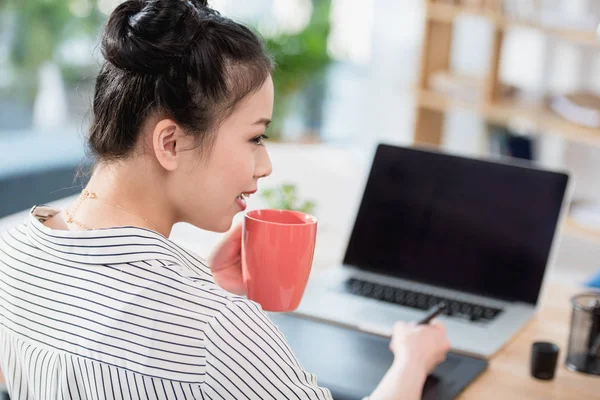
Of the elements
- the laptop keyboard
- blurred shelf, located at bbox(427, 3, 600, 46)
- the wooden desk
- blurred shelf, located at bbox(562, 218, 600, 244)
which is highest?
blurred shelf, located at bbox(427, 3, 600, 46)

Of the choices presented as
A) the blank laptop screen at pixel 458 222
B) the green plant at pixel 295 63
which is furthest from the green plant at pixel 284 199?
the green plant at pixel 295 63

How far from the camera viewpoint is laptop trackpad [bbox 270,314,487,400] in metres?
1.26

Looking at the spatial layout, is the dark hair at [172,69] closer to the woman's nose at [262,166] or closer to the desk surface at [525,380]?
the woman's nose at [262,166]

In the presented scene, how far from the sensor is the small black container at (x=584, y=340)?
1.36 m

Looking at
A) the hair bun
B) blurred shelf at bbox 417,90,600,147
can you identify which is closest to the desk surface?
the hair bun

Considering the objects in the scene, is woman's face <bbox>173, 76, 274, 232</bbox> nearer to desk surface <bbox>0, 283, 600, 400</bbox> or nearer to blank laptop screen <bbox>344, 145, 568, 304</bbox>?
desk surface <bbox>0, 283, 600, 400</bbox>

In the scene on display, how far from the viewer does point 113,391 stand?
3.15ft

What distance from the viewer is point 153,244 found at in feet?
3.21

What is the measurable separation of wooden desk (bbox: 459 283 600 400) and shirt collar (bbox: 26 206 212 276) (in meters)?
0.53

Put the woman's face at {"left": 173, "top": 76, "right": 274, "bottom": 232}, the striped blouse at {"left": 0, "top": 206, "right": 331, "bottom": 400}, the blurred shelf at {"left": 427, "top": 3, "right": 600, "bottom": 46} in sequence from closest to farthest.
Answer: the striped blouse at {"left": 0, "top": 206, "right": 331, "bottom": 400}, the woman's face at {"left": 173, "top": 76, "right": 274, "bottom": 232}, the blurred shelf at {"left": 427, "top": 3, "right": 600, "bottom": 46}

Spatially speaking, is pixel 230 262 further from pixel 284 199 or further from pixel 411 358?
pixel 284 199

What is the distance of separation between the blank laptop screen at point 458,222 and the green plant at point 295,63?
98.7 inches

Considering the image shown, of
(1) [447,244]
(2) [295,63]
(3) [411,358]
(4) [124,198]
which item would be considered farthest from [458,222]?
(2) [295,63]

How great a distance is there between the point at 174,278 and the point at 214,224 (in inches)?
6.7
